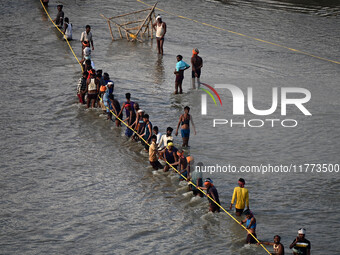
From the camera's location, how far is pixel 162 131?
65.3ft

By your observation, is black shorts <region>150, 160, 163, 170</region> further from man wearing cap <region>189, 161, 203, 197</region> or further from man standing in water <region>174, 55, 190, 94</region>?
man standing in water <region>174, 55, 190, 94</region>

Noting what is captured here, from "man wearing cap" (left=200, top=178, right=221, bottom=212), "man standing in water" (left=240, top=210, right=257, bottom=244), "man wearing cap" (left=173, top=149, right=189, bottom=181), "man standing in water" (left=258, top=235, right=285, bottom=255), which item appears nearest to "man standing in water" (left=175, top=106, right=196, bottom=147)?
"man wearing cap" (left=173, top=149, right=189, bottom=181)

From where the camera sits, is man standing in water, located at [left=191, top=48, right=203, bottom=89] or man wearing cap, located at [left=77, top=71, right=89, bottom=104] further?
man standing in water, located at [left=191, top=48, right=203, bottom=89]

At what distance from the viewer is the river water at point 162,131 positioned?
14148 millimetres

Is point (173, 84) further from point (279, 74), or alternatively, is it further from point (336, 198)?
point (336, 198)

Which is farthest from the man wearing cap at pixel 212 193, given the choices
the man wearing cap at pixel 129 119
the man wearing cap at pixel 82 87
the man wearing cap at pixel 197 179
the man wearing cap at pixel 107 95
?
the man wearing cap at pixel 82 87

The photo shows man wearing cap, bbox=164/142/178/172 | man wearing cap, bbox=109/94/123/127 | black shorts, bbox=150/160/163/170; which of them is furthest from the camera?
man wearing cap, bbox=109/94/123/127

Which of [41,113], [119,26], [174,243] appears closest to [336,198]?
[174,243]

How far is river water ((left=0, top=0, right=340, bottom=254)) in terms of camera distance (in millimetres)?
14148

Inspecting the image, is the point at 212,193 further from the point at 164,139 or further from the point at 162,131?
the point at 162,131

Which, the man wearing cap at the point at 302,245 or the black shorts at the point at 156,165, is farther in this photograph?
the black shorts at the point at 156,165

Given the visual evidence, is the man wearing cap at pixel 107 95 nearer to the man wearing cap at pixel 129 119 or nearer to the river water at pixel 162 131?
the river water at pixel 162 131

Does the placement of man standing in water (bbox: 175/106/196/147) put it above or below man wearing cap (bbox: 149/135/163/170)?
above

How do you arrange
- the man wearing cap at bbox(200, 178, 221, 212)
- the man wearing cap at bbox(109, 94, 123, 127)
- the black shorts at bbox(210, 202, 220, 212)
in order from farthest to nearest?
1. the man wearing cap at bbox(109, 94, 123, 127)
2. the black shorts at bbox(210, 202, 220, 212)
3. the man wearing cap at bbox(200, 178, 221, 212)
